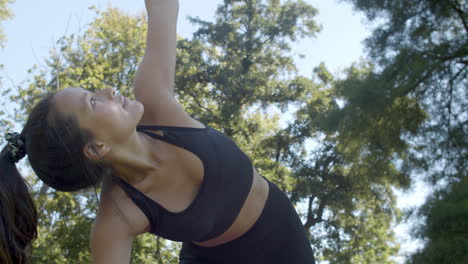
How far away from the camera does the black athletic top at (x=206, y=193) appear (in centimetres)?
151

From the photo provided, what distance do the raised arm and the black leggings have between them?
443mm

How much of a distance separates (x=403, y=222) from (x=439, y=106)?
5.44ft

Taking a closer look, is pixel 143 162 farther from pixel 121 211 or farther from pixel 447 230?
pixel 447 230

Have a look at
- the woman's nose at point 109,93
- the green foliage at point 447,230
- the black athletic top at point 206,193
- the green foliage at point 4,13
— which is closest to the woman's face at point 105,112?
the woman's nose at point 109,93

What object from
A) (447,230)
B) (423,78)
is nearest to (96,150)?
(447,230)

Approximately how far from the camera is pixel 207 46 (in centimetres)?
1370

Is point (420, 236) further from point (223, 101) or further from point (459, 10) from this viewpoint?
point (223, 101)

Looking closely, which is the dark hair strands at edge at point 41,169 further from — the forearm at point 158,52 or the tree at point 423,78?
the tree at point 423,78

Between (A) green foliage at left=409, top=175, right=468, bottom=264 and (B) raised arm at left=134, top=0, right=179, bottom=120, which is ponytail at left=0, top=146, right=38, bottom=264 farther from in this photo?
(A) green foliage at left=409, top=175, right=468, bottom=264

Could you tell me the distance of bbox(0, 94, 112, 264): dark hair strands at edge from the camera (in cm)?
146

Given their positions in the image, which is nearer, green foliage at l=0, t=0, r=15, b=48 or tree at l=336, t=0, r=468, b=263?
tree at l=336, t=0, r=468, b=263

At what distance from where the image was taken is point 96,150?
1525mm

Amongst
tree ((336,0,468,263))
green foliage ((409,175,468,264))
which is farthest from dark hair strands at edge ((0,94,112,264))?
tree ((336,0,468,263))

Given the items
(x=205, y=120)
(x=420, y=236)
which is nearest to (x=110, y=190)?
(x=420, y=236)
